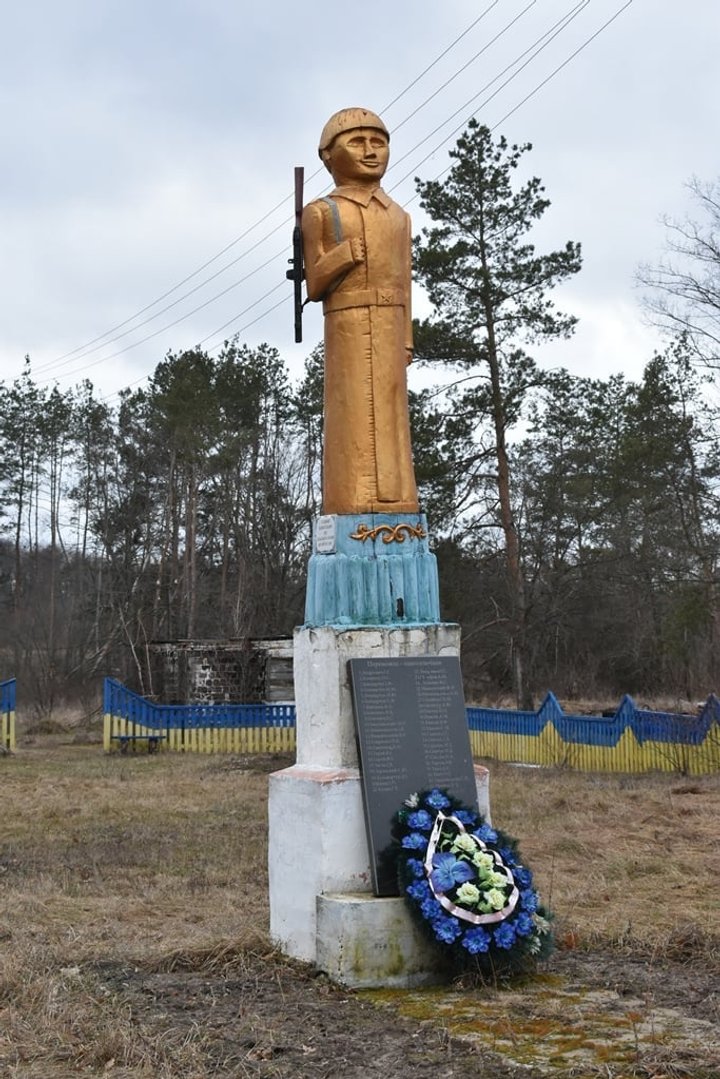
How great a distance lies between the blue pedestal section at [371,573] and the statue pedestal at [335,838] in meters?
0.13

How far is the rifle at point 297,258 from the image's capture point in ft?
23.2

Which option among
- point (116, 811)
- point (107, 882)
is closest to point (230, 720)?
point (116, 811)

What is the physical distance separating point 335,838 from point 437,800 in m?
0.56

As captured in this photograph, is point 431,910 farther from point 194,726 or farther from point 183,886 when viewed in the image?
point 194,726

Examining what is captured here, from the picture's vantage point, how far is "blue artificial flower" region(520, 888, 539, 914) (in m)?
5.78

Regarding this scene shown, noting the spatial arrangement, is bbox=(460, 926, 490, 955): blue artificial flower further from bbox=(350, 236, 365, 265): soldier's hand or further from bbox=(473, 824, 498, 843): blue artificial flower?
bbox=(350, 236, 365, 265): soldier's hand

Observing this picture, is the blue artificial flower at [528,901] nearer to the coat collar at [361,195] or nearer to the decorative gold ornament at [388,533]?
the decorative gold ornament at [388,533]

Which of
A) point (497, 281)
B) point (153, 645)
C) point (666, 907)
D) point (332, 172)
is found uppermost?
point (497, 281)

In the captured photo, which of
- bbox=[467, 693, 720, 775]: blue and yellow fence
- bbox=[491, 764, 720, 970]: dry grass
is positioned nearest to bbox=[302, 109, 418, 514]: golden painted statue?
bbox=[491, 764, 720, 970]: dry grass

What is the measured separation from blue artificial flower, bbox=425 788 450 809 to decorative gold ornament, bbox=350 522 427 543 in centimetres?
146

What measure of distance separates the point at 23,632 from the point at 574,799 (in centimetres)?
2756

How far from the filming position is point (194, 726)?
22281 mm

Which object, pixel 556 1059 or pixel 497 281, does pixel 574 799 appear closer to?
pixel 556 1059

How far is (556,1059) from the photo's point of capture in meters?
4.42
